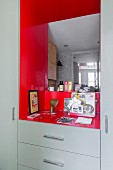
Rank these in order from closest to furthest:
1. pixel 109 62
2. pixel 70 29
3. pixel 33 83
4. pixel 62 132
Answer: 1. pixel 109 62
2. pixel 62 132
3. pixel 33 83
4. pixel 70 29

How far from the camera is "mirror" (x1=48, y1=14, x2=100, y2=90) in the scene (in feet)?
5.64

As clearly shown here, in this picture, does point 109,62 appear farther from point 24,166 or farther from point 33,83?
point 24,166

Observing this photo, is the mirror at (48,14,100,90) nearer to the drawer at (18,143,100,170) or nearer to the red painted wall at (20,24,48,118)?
the red painted wall at (20,24,48,118)

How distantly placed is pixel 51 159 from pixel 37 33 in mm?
1367

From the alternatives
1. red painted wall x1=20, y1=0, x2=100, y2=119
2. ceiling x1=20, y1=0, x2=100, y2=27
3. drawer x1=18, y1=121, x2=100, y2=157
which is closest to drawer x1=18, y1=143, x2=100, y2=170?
drawer x1=18, y1=121, x2=100, y2=157

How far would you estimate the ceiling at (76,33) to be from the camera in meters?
1.72

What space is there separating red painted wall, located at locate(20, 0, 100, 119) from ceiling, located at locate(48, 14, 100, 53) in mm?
68

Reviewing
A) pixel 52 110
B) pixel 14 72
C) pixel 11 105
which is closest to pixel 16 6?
pixel 14 72

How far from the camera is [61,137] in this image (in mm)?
1157

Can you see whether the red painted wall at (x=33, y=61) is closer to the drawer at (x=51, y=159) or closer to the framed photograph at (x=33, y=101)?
the framed photograph at (x=33, y=101)

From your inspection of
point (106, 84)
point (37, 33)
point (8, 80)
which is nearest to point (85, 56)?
point (37, 33)

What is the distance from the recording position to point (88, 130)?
1071 mm

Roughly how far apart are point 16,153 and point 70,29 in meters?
1.58

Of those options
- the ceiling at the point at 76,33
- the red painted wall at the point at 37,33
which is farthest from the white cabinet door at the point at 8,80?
the ceiling at the point at 76,33
